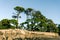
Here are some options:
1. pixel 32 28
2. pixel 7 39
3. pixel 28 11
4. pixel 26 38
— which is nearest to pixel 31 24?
pixel 32 28

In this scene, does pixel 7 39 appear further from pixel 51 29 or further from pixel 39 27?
pixel 51 29

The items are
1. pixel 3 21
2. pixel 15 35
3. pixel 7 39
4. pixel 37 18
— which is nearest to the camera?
pixel 7 39

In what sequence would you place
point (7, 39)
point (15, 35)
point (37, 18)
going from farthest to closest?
point (37, 18) < point (15, 35) < point (7, 39)

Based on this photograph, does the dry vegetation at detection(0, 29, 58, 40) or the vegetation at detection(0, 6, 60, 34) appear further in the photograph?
the vegetation at detection(0, 6, 60, 34)

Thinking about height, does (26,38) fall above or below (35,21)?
below

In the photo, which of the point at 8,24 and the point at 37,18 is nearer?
the point at 8,24

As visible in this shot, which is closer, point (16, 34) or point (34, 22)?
point (16, 34)

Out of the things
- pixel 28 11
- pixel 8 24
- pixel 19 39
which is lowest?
pixel 19 39

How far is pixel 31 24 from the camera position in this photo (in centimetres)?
3494

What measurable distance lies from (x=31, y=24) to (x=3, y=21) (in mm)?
5147

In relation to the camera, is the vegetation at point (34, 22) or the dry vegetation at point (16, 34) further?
the vegetation at point (34, 22)

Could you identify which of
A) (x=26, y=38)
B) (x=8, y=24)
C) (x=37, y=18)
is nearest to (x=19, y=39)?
(x=26, y=38)

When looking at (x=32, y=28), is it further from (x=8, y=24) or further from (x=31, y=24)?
(x=8, y=24)

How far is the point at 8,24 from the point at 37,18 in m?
5.74
